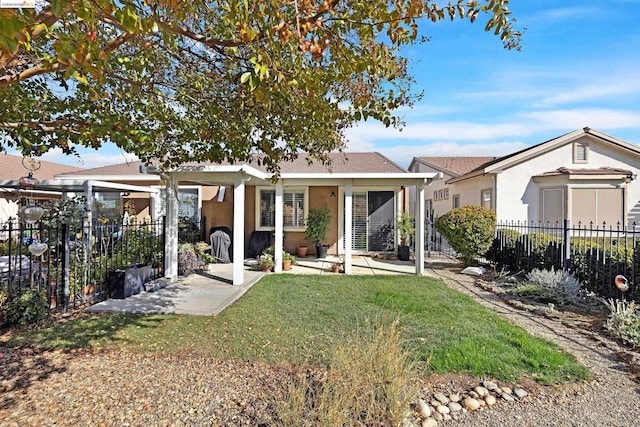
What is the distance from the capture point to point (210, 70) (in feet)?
17.3

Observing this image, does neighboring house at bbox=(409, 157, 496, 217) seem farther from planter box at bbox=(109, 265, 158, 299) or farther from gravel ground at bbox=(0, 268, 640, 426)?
gravel ground at bbox=(0, 268, 640, 426)

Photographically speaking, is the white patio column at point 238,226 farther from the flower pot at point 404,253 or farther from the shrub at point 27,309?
the flower pot at point 404,253

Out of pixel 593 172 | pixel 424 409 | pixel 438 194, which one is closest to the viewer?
pixel 424 409

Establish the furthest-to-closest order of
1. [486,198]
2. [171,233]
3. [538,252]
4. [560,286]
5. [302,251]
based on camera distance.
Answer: [486,198] < [302,251] < [538,252] < [171,233] < [560,286]

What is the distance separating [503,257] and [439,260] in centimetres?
298

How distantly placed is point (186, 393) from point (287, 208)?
10998 millimetres

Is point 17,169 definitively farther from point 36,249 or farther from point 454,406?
point 454,406

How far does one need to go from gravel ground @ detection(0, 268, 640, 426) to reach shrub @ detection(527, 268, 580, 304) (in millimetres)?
2816

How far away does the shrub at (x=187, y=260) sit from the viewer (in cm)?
986

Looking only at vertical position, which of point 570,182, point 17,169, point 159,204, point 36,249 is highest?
point 17,169

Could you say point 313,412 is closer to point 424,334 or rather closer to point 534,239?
point 424,334

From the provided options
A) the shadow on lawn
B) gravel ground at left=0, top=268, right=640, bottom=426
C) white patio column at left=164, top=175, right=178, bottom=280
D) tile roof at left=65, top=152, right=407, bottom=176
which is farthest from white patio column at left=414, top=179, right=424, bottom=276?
the shadow on lawn

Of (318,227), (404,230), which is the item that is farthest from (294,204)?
(404,230)

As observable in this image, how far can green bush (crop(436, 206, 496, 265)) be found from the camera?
11.2 m
